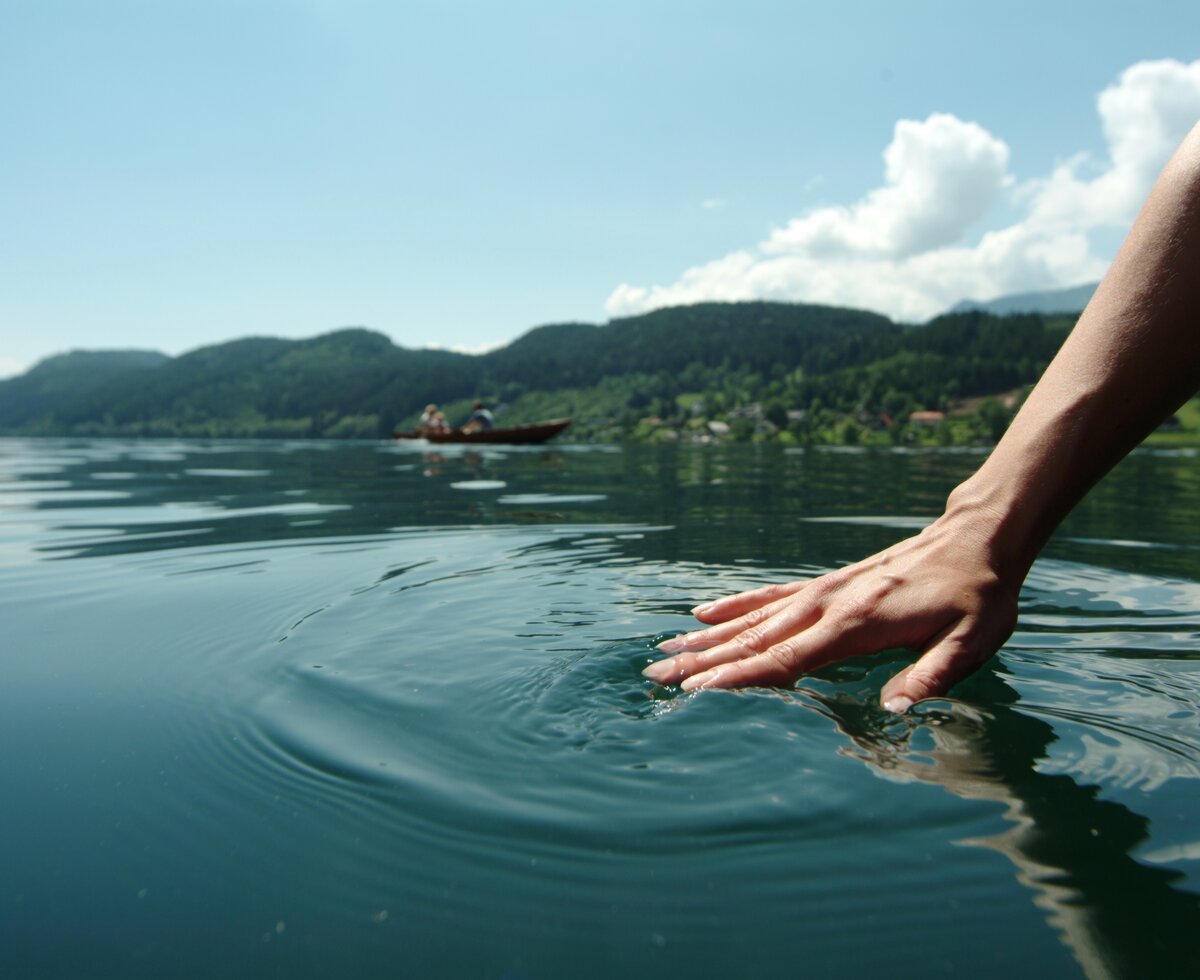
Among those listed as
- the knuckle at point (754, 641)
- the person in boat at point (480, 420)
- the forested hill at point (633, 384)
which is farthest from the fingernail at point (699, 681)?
the forested hill at point (633, 384)

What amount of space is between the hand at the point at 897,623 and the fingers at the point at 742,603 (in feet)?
1.04

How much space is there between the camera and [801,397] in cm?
12406

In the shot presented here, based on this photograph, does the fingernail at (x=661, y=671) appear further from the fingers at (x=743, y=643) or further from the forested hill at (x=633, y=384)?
the forested hill at (x=633, y=384)

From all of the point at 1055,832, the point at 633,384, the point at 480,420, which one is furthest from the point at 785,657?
the point at 633,384

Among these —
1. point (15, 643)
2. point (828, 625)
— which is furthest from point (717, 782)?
point (15, 643)

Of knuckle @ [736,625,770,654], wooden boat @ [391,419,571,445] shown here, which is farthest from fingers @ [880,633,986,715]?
wooden boat @ [391,419,571,445]

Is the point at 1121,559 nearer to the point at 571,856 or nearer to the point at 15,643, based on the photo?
the point at 571,856

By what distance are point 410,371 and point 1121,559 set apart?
614 ft

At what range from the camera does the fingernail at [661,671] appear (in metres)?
2.30

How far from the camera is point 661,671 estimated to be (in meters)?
2.32

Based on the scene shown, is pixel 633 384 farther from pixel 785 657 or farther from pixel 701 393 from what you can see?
pixel 785 657

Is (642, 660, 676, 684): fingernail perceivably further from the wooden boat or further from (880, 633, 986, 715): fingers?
the wooden boat

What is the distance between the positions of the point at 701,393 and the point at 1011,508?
5997 inches

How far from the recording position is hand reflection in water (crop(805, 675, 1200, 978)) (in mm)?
1164
